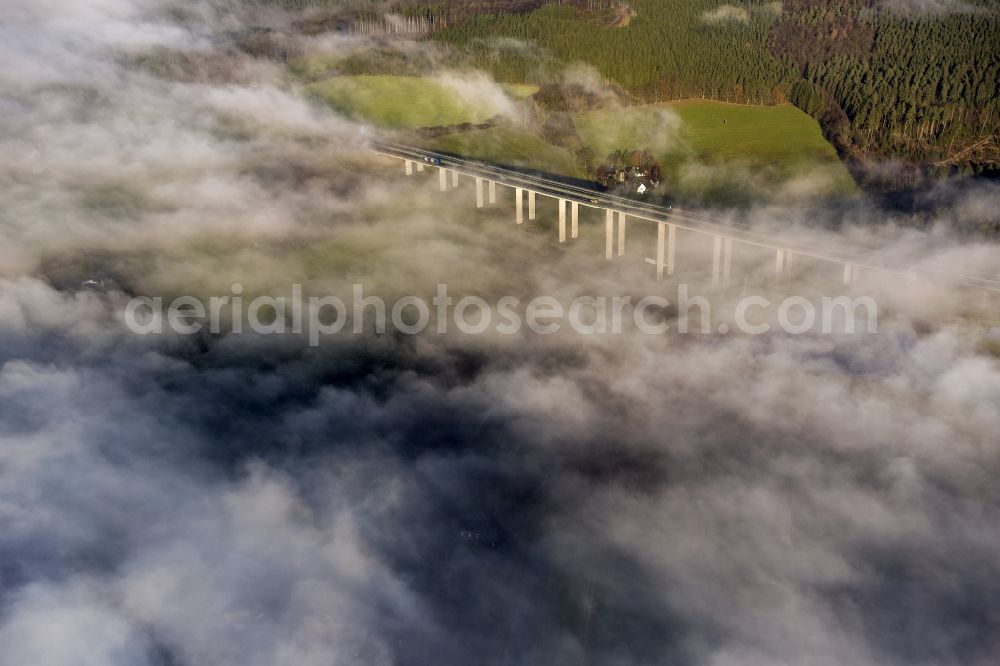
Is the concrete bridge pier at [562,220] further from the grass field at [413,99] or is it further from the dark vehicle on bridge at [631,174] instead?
the grass field at [413,99]

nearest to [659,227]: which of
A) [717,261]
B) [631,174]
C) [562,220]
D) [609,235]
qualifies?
[609,235]

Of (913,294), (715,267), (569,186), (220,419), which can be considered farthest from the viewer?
(569,186)

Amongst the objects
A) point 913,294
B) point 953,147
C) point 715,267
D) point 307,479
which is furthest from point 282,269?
point 953,147

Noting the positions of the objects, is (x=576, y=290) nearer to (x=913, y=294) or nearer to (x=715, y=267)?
(x=715, y=267)

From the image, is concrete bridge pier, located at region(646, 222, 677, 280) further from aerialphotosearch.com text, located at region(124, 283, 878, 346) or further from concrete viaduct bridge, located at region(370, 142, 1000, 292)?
aerialphotosearch.com text, located at region(124, 283, 878, 346)

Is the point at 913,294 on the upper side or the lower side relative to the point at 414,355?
upper

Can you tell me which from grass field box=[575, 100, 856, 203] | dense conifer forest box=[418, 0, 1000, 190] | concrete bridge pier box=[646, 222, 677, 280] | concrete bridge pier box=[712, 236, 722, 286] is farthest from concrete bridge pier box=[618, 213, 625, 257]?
dense conifer forest box=[418, 0, 1000, 190]

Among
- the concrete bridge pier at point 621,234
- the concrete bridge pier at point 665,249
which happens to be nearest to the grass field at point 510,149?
the concrete bridge pier at point 621,234
